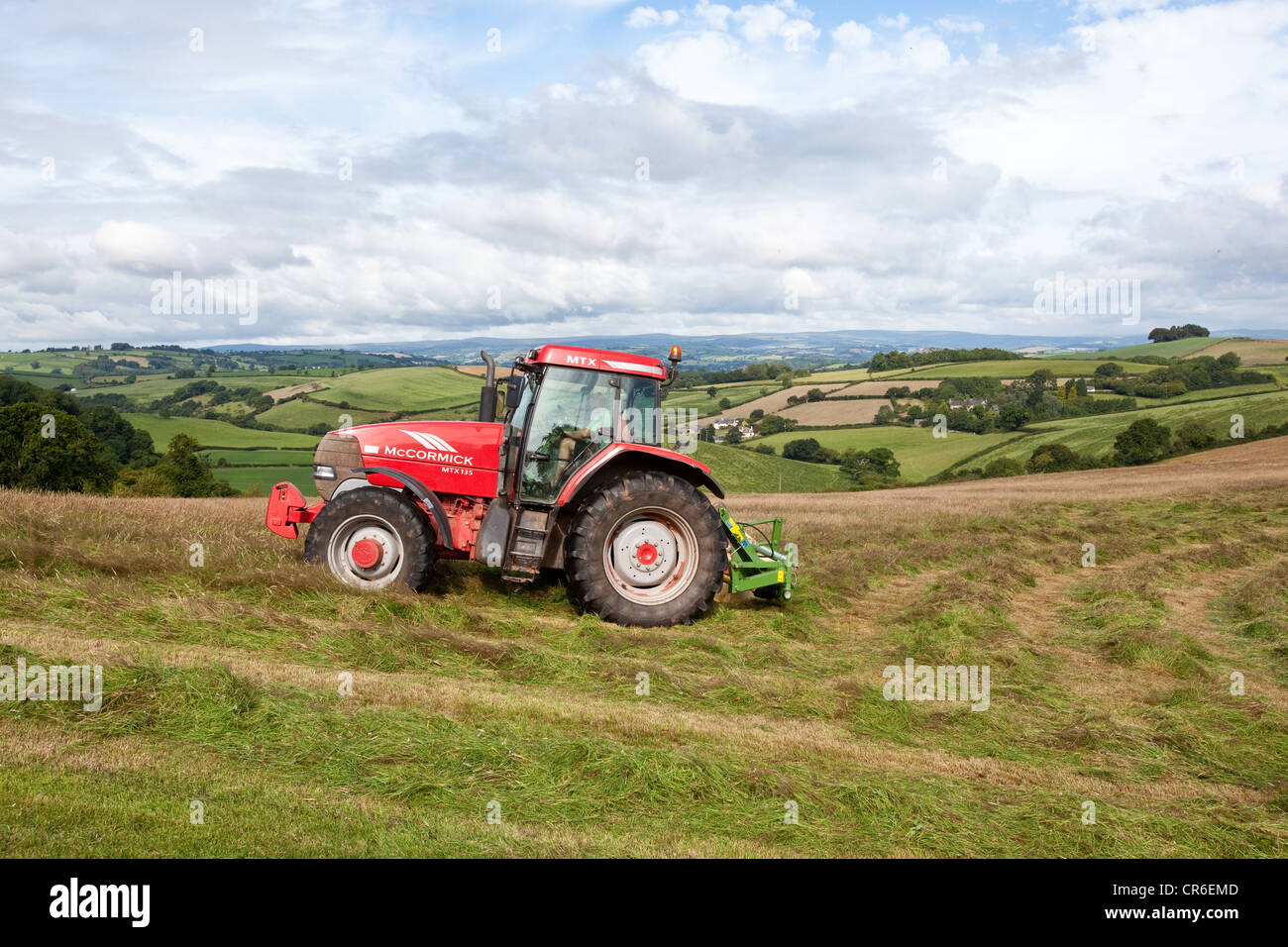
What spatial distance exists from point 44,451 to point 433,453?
26146mm

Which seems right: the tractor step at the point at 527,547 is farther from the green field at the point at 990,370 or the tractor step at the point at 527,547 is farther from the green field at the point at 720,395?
the green field at the point at 990,370

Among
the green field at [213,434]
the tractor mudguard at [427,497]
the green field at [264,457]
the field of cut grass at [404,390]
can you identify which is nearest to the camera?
the tractor mudguard at [427,497]

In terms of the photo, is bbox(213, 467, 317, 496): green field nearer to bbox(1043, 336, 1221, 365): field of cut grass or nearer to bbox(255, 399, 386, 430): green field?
bbox(255, 399, 386, 430): green field

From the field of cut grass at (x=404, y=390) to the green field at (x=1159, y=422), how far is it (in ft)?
96.8

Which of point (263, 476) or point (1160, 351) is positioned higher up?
point (1160, 351)

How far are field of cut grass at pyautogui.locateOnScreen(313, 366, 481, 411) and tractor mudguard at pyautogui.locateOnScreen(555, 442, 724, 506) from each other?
36.7 m

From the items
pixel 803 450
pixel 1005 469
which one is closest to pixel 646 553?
pixel 1005 469

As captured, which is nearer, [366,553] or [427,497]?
[366,553]

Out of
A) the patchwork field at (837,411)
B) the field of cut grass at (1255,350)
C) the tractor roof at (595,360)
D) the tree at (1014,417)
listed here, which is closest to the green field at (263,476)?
the tractor roof at (595,360)

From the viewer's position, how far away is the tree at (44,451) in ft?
92.5

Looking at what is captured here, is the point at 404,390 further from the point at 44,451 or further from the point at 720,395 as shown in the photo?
the point at 720,395

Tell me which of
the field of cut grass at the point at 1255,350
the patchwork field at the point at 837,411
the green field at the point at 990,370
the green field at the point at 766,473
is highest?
the field of cut grass at the point at 1255,350

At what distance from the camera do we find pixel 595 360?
8.84m
